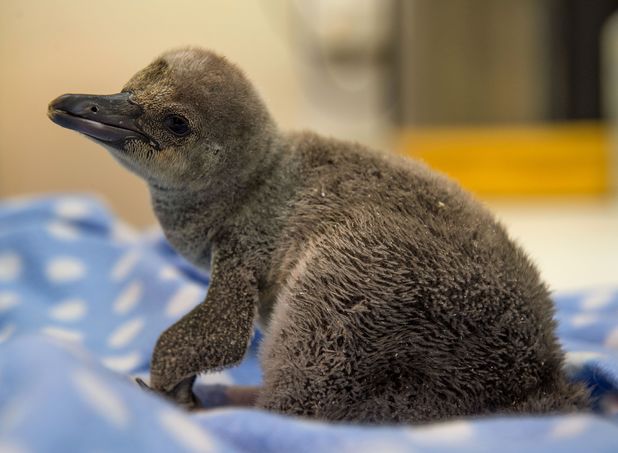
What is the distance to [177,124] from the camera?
583 millimetres

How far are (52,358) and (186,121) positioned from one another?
0.25 metres

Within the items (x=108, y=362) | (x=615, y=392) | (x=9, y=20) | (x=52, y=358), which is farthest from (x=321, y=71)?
(x=52, y=358)

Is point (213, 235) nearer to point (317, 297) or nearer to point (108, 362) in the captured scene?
point (317, 297)

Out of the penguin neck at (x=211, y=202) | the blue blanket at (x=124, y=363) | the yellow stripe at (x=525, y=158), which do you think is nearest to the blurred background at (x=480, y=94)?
the yellow stripe at (x=525, y=158)

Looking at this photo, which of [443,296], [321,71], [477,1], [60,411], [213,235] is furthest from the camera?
[321,71]

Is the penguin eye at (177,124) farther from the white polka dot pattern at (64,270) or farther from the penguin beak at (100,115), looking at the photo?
the white polka dot pattern at (64,270)

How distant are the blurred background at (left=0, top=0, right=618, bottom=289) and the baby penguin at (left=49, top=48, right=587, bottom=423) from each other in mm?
744

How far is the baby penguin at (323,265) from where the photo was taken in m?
0.52

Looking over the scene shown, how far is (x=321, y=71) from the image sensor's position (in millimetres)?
2359

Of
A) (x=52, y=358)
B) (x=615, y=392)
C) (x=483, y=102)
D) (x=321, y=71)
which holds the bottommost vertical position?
(x=615, y=392)

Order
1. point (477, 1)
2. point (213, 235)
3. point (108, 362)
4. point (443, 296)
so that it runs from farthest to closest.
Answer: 1. point (477, 1)
2. point (108, 362)
3. point (213, 235)
4. point (443, 296)

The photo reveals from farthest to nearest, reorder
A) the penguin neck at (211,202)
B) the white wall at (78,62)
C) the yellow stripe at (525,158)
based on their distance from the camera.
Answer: the yellow stripe at (525,158) → the white wall at (78,62) → the penguin neck at (211,202)

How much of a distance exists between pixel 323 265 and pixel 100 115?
24 cm

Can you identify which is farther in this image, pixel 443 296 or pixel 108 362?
pixel 108 362
